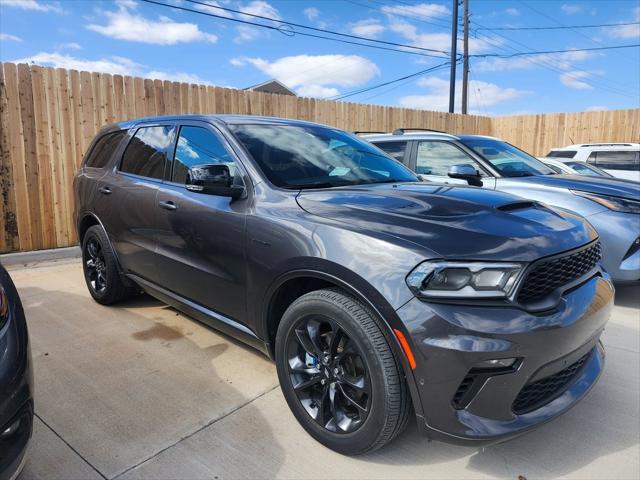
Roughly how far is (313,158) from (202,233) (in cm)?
89

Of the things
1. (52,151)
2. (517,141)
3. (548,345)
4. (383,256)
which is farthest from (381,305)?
(517,141)

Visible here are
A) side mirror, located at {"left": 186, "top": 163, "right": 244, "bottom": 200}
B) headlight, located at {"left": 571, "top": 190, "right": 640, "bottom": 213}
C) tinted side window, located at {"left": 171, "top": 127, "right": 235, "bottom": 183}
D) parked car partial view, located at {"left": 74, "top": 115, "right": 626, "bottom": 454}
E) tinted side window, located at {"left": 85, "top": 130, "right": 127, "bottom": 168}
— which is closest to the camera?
parked car partial view, located at {"left": 74, "top": 115, "right": 626, "bottom": 454}

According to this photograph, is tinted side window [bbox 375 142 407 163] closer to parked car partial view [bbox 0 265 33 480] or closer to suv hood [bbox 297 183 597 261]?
suv hood [bbox 297 183 597 261]

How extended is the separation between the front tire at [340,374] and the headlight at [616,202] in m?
3.73

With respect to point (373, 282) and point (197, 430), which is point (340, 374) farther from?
point (197, 430)

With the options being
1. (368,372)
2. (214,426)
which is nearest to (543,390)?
(368,372)

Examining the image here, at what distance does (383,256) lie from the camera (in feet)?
6.73

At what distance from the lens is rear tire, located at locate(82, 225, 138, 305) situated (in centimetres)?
420

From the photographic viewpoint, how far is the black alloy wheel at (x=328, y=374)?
7.34 feet

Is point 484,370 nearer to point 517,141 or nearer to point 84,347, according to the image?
point 84,347

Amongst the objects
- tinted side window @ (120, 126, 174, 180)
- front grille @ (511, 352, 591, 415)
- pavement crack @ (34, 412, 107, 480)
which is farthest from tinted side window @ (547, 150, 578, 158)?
pavement crack @ (34, 412, 107, 480)

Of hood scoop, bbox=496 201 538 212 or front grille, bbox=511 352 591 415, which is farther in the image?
hood scoop, bbox=496 201 538 212

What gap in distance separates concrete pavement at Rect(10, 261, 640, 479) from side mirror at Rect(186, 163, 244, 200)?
127 centimetres

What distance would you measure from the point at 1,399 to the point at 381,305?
1459mm
